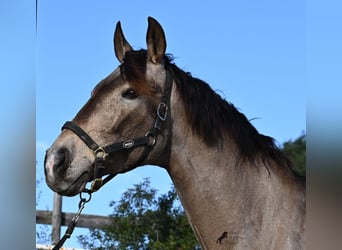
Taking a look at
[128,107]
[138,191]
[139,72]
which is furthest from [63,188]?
[138,191]

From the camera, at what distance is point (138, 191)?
412 centimetres

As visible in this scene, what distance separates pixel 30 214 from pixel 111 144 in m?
0.48

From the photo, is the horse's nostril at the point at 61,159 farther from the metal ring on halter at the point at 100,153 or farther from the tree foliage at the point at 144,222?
the tree foliage at the point at 144,222

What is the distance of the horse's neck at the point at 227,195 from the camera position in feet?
7.47

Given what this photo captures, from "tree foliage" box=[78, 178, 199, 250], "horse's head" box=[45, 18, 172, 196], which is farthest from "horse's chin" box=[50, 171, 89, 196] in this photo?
"tree foliage" box=[78, 178, 199, 250]

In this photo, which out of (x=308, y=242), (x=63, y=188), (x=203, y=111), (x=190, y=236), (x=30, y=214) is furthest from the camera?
(x=190, y=236)

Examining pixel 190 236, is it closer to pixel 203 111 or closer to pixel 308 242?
pixel 203 111

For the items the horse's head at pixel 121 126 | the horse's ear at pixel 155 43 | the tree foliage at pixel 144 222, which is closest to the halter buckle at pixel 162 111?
the horse's head at pixel 121 126

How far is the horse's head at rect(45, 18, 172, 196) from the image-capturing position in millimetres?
2320

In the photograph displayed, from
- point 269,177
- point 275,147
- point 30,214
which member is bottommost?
point 30,214

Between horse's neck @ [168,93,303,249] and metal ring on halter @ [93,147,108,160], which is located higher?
metal ring on halter @ [93,147,108,160]

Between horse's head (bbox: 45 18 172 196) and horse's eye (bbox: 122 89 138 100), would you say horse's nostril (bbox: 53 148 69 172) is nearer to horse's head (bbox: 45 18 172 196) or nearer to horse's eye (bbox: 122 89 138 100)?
horse's head (bbox: 45 18 172 196)

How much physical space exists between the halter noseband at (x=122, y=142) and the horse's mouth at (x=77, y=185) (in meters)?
0.05

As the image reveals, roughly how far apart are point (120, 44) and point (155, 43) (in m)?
0.33
